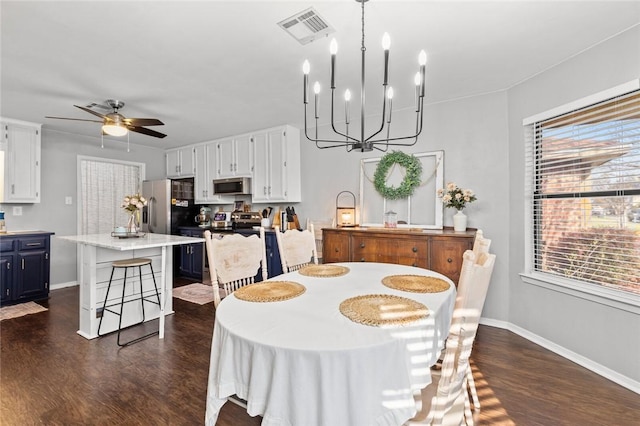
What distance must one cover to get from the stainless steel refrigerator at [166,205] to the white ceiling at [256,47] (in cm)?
199

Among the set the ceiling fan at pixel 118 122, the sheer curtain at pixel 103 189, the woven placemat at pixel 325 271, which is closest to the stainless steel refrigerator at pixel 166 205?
the sheer curtain at pixel 103 189

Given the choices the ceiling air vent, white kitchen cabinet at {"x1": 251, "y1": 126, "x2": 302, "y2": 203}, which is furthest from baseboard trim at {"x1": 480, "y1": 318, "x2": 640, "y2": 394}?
the ceiling air vent

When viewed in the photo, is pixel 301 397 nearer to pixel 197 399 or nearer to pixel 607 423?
pixel 197 399

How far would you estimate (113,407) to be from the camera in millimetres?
1901

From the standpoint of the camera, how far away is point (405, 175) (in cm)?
369

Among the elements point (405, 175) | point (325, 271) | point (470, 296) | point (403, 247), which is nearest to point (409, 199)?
point (405, 175)

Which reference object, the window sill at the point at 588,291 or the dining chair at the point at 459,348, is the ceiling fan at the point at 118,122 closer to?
the dining chair at the point at 459,348

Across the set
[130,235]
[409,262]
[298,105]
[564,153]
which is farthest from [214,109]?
[564,153]

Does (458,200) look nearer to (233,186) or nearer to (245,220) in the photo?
(245,220)

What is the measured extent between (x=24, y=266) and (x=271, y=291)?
432 centimetres

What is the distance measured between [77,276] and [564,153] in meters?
6.68

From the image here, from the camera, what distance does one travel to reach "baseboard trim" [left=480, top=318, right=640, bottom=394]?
2.14 meters

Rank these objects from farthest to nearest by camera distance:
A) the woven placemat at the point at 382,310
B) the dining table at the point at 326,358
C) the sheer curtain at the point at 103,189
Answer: the sheer curtain at the point at 103,189, the woven placemat at the point at 382,310, the dining table at the point at 326,358

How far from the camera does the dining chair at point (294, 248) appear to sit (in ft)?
8.06
